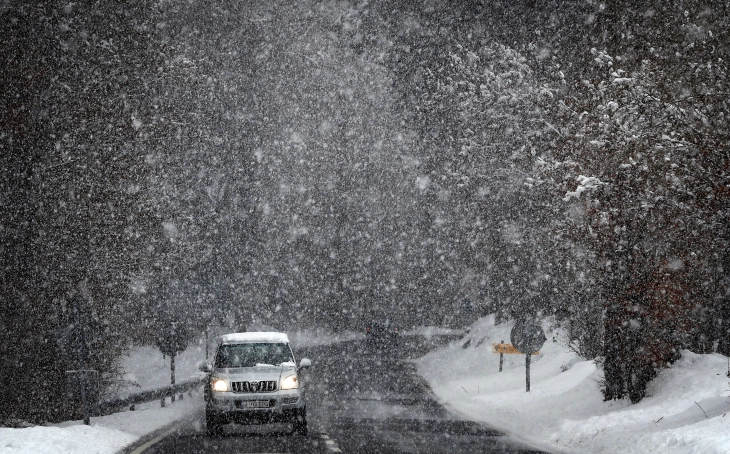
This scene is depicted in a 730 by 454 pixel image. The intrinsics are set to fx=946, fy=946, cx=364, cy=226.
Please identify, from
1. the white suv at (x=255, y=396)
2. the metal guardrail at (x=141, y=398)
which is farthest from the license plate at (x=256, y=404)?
the metal guardrail at (x=141, y=398)

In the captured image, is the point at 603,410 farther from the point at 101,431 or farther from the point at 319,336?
the point at 319,336

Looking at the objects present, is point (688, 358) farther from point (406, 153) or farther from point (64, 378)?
point (406, 153)

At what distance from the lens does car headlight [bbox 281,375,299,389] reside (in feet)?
54.2

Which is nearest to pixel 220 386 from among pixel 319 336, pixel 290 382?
pixel 290 382

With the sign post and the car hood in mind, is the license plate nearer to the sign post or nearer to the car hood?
the car hood

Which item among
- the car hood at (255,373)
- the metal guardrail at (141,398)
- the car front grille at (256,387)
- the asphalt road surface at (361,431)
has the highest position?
the car hood at (255,373)

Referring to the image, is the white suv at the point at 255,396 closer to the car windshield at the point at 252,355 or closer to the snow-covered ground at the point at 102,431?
the car windshield at the point at 252,355

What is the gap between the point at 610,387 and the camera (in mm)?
17344

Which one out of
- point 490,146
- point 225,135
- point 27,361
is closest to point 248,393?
point 27,361

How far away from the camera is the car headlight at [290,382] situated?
54.2 ft

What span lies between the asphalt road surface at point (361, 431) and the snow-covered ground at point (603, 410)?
80cm

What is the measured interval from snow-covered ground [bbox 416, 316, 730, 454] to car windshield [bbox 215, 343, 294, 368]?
4.28 meters

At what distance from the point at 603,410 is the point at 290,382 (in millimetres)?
5599

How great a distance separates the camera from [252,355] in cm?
1756
